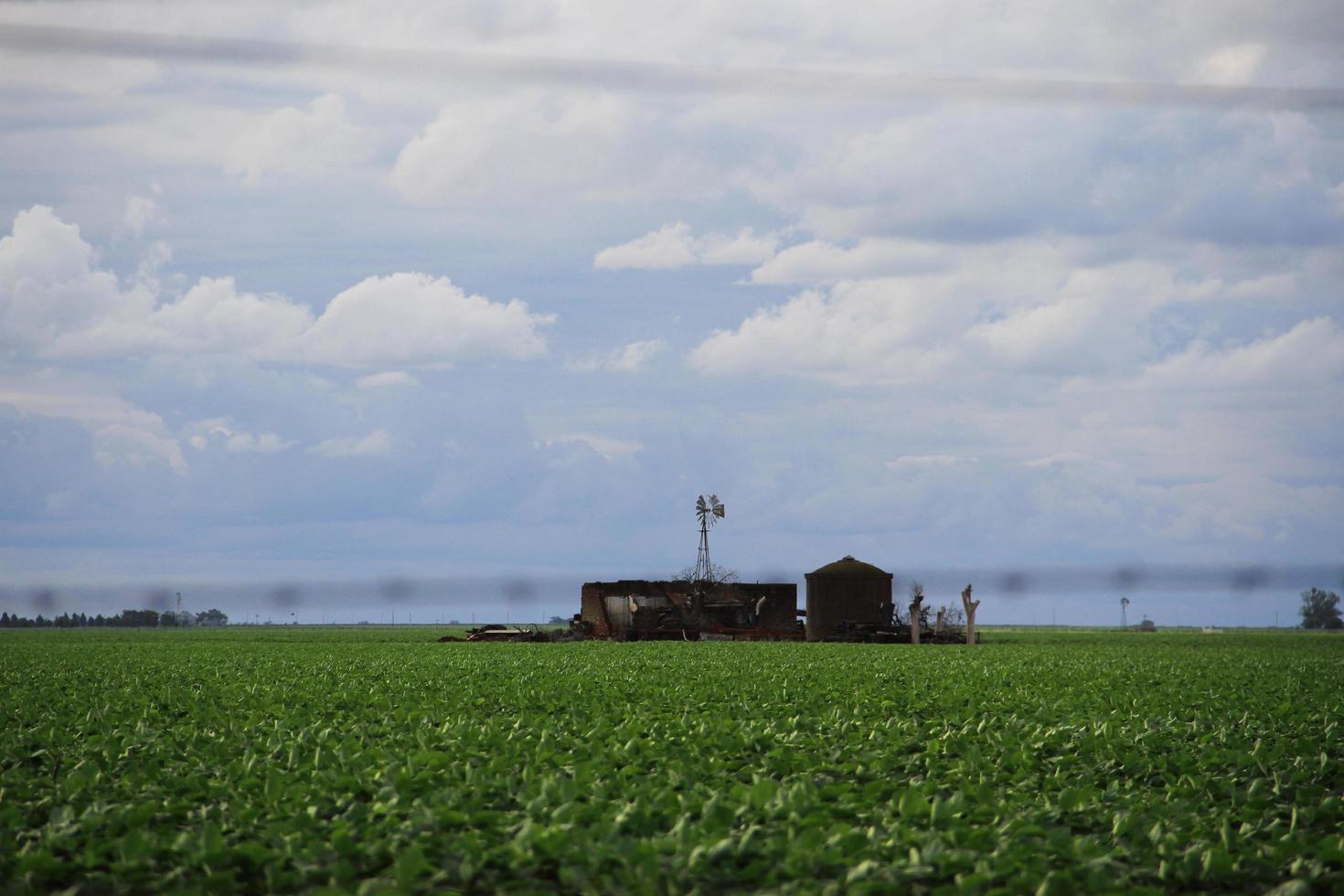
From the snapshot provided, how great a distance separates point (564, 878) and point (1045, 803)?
456 cm

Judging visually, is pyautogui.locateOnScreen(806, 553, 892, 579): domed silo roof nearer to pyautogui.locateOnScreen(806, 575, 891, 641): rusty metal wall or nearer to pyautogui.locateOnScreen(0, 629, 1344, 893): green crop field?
pyautogui.locateOnScreen(806, 575, 891, 641): rusty metal wall

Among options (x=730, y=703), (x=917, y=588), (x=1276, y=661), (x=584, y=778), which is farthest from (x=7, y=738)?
(x=917, y=588)

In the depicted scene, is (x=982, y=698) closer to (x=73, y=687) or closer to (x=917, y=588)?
(x=73, y=687)

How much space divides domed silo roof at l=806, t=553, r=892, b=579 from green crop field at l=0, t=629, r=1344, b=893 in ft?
126

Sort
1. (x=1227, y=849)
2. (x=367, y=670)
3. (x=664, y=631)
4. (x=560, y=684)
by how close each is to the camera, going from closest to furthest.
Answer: (x=1227, y=849), (x=560, y=684), (x=367, y=670), (x=664, y=631)

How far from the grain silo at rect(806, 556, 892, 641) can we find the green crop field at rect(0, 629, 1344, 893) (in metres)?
38.1

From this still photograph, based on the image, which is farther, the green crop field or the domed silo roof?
the domed silo roof

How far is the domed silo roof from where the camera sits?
59031 mm

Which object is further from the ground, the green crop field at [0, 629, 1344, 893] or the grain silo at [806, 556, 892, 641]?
the grain silo at [806, 556, 892, 641]

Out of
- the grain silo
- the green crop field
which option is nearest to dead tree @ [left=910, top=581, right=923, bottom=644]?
the grain silo

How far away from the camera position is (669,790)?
32.1ft

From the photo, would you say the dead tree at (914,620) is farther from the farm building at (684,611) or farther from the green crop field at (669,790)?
the green crop field at (669,790)

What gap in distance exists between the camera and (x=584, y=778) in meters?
10.3

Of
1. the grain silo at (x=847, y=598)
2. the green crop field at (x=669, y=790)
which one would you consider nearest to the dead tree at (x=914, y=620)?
the grain silo at (x=847, y=598)
